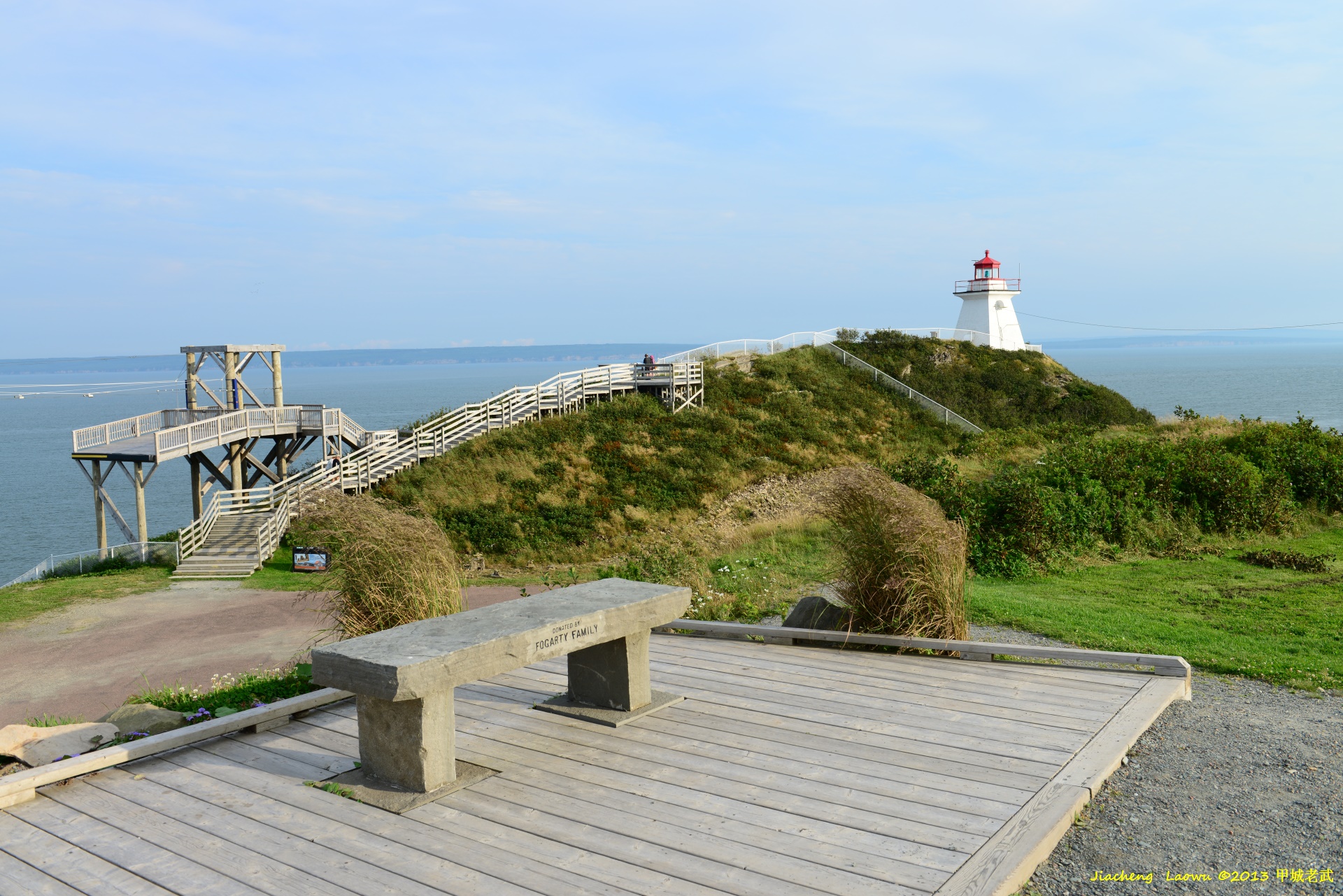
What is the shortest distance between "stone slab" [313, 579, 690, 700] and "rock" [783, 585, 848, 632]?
213 cm

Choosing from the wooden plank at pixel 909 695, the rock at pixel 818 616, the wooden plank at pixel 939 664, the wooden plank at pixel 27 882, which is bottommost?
the wooden plank at pixel 939 664

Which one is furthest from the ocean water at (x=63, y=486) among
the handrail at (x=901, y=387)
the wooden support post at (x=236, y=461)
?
the handrail at (x=901, y=387)

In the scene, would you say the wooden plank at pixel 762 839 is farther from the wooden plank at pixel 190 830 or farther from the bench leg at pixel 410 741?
the wooden plank at pixel 190 830

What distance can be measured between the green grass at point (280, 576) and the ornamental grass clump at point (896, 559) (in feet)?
45.2

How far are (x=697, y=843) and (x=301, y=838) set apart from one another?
1954 mm

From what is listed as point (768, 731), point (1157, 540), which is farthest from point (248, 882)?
point (1157, 540)

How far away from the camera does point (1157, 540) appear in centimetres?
1355

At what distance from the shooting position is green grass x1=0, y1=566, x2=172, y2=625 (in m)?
18.1

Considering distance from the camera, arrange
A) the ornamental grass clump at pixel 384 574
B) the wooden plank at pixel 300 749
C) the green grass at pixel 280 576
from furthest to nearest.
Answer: the green grass at pixel 280 576 < the ornamental grass clump at pixel 384 574 < the wooden plank at pixel 300 749

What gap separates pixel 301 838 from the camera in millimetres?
4570

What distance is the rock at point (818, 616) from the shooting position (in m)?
8.28

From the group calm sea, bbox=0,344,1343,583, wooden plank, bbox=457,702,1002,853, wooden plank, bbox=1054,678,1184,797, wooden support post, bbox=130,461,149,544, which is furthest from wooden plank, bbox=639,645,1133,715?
calm sea, bbox=0,344,1343,583

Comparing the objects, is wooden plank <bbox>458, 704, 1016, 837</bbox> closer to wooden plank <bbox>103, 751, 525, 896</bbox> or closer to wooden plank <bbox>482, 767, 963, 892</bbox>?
wooden plank <bbox>482, 767, 963, 892</bbox>

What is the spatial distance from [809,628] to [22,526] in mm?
52158
